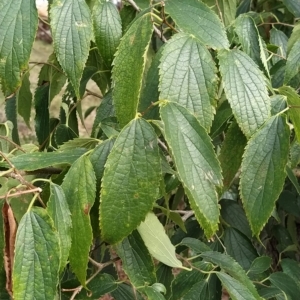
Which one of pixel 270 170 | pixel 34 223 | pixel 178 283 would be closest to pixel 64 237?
pixel 34 223

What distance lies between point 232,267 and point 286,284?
271 mm

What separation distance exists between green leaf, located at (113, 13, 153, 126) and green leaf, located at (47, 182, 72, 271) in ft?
0.40

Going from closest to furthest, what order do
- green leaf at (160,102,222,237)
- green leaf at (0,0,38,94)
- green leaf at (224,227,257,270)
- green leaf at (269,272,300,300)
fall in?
green leaf at (160,102,222,237) → green leaf at (0,0,38,94) → green leaf at (269,272,300,300) → green leaf at (224,227,257,270)

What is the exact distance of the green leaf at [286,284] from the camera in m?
1.05

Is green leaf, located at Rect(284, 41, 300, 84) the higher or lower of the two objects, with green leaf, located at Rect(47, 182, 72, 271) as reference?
higher

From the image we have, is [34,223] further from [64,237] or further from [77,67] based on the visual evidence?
[77,67]

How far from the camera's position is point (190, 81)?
60cm

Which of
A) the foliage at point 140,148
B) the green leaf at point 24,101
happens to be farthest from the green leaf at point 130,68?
the green leaf at point 24,101

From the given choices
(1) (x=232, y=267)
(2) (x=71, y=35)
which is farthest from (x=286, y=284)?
(2) (x=71, y=35)

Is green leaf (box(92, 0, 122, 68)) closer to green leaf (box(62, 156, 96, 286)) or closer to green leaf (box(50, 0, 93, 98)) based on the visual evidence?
green leaf (box(50, 0, 93, 98))

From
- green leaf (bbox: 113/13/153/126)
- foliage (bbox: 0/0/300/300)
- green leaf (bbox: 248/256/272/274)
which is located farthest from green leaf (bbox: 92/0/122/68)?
green leaf (bbox: 248/256/272/274)

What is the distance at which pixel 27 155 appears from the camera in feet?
2.29

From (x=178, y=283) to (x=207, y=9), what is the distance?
0.52 meters

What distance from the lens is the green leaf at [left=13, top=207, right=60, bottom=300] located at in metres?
0.56
